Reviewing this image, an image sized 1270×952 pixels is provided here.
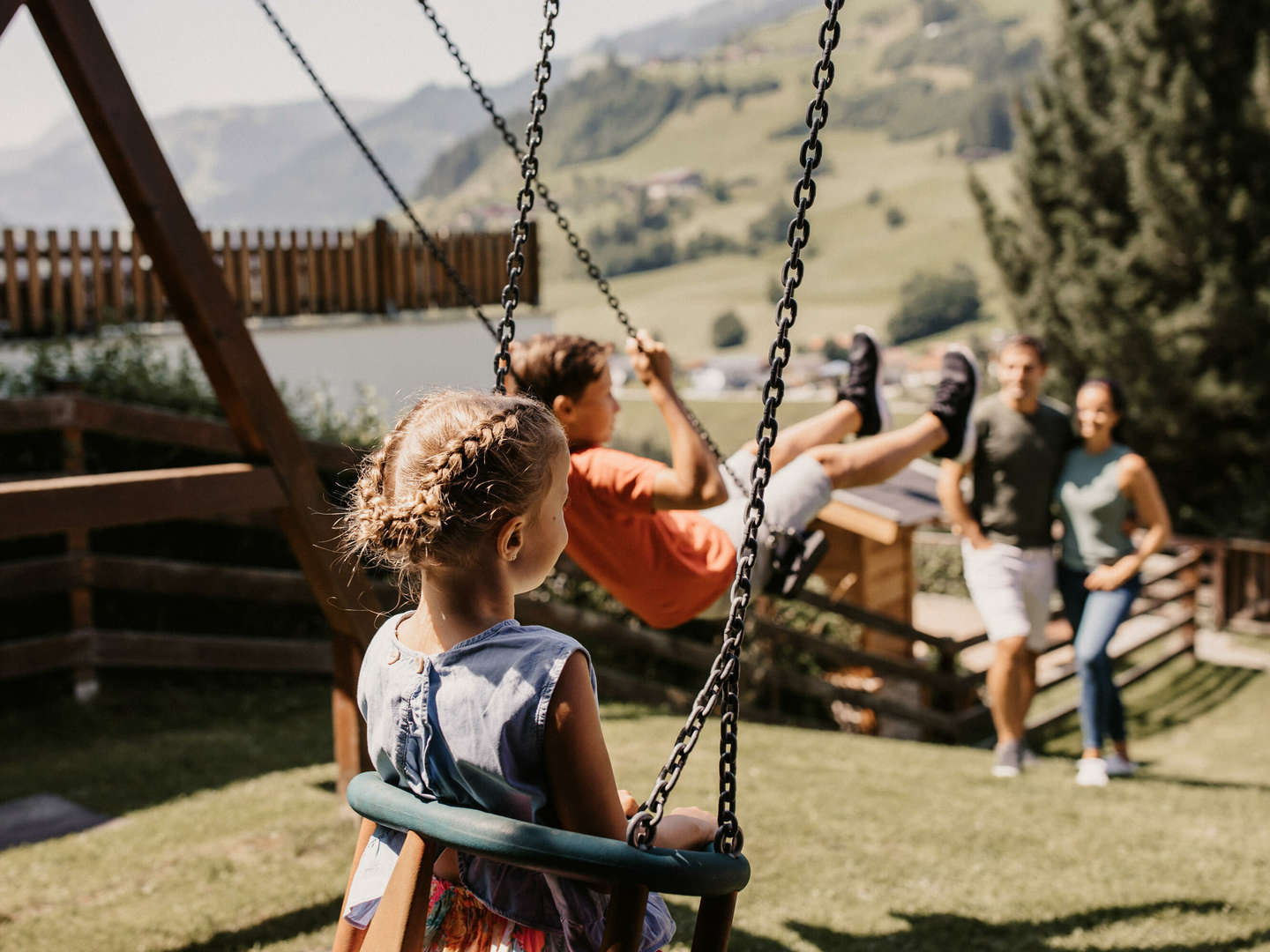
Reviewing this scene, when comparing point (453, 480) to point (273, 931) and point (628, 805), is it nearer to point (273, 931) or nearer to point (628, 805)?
point (628, 805)

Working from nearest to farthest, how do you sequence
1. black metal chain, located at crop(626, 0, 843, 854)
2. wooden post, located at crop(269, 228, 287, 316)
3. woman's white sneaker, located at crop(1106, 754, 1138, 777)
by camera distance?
1. black metal chain, located at crop(626, 0, 843, 854)
2. woman's white sneaker, located at crop(1106, 754, 1138, 777)
3. wooden post, located at crop(269, 228, 287, 316)

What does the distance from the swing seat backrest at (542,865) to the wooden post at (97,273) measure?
8.65 m

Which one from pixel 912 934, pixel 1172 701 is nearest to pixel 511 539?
pixel 912 934

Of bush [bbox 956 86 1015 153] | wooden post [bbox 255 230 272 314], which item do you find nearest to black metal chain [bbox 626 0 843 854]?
wooden post [bbox 255 230 272 314]

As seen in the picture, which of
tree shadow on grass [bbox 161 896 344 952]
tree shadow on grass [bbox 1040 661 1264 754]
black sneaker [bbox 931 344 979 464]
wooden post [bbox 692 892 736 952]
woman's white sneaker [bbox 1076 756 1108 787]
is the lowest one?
tree shadow on grass [bbox 1040 661 1264 754]

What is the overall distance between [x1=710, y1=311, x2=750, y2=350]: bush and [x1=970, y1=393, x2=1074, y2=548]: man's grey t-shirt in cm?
7511

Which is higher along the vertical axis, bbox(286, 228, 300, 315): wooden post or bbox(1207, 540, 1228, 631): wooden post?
bbox(286, 228, 300, 315): wooden post

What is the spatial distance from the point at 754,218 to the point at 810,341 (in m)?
34.8

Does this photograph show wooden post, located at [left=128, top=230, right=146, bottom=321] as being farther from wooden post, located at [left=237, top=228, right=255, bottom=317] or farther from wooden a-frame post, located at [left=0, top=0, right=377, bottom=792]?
wooden a-frame post, located at [left=0, top=0, right=377, bottom=792]

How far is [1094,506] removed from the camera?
5.36 metres

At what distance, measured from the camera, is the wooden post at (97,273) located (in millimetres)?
9250

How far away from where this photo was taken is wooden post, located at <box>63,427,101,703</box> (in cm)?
565

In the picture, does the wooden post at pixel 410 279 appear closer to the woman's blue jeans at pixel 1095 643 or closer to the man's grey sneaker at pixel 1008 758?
the woman's blue jeans at pixel 1095 643

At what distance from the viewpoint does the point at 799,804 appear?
4.46 meters
